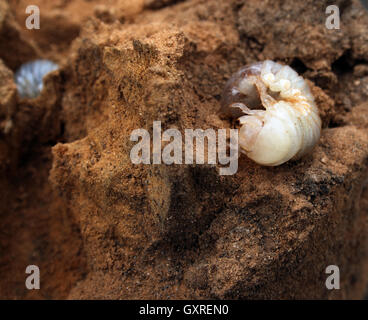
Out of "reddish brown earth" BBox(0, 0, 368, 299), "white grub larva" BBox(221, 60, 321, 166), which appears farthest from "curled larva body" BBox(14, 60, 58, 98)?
"white grub larva" BBox(221, 60, 321, 166)

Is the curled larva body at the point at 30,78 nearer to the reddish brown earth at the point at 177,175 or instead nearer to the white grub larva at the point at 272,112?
the reddish brown earth at the point at 177,175

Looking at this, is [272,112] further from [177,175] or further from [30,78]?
[30,78]

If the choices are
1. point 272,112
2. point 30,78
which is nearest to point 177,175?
point 272,112

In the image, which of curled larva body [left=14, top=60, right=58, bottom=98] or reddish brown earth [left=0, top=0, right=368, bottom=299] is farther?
curled larva body [left=14, top=60, right=58, bottom=98]

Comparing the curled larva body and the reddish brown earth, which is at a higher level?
the curled larva body

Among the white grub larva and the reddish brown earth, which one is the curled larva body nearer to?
the reddish brown earth

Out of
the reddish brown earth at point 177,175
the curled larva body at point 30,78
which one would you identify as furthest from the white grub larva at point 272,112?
the curled larva body at point 30,78
